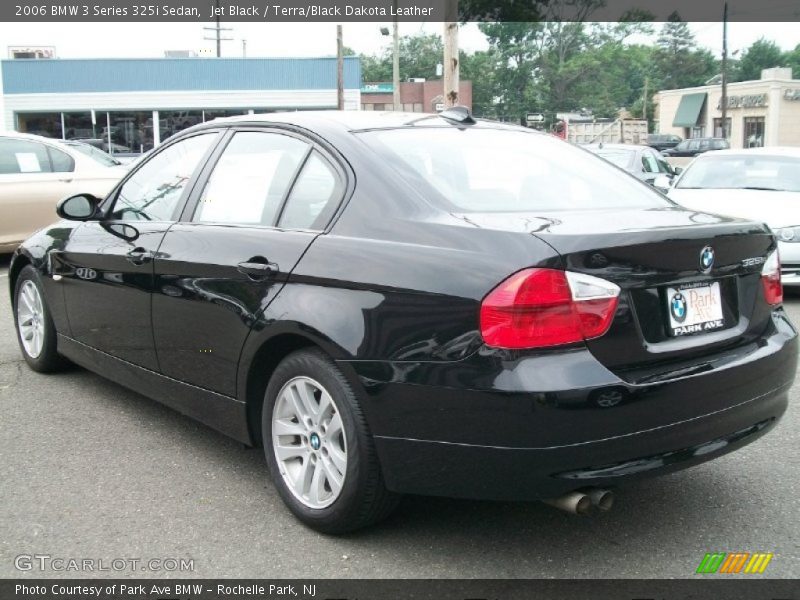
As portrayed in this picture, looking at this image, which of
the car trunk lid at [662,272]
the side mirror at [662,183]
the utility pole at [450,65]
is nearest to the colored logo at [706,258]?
the car trunk lid at [662,272]

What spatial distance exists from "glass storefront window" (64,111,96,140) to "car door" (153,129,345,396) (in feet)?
123

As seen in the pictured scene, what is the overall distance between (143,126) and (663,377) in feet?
128

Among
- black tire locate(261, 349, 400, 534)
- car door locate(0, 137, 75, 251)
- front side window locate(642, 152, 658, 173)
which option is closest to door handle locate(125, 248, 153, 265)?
black tire locate(261, 349, 400, 534)

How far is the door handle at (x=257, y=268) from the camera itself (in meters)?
3.44

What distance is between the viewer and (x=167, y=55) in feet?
137

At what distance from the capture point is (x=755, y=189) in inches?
369

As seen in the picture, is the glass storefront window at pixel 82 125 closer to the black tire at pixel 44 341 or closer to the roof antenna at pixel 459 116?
the black tire at pixel 44 341

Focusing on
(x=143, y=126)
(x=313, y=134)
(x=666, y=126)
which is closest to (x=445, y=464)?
(x=313, y=134)

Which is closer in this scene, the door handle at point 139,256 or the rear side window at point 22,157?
the door handle at point 139,256

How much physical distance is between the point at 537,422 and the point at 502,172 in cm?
132

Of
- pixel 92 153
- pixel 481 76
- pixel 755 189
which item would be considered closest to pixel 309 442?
pixel 755 189

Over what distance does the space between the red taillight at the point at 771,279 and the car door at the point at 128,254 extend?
256 cm

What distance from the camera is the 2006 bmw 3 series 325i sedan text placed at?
2.76m

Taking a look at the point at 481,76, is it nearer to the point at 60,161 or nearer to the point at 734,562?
the point at 60,161
